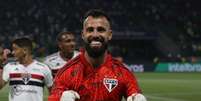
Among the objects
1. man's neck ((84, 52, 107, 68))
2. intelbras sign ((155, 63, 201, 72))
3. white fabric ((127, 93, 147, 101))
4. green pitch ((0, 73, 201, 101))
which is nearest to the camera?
white fabric ((127, 93, 147, 101))

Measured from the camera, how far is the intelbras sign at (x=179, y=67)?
117 ft

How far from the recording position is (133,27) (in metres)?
41.0

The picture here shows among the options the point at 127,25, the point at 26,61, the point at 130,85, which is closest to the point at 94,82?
the point at 130,85

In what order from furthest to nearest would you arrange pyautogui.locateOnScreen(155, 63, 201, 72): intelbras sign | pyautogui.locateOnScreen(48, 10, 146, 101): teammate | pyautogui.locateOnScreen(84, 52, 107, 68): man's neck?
pyautogui.locateOnScreen(155, 63, 201, 72): intelbras sign < pyautogui.locateOnScreen(84, 52, 107, 68): man's neck < pyautogui.locateOnScreen(48, 10, 146, 101): teammate

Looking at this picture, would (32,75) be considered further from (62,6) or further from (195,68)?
(62,6)

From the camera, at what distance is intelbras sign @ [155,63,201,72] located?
117ft

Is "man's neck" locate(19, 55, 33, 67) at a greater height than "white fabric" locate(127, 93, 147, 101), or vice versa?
"man's neck" locate(19, 55, 33, 67)

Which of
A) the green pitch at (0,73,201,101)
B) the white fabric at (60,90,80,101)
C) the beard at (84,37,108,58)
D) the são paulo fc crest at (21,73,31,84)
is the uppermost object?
the beard at (84,37,108,58)

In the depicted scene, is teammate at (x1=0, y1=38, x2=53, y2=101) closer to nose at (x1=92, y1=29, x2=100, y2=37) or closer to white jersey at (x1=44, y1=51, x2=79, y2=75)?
white jersey at (x1=44, y1=51, x2=79, y2=75)

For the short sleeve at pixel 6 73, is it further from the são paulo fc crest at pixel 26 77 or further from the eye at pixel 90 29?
the eye at pixel 90 29

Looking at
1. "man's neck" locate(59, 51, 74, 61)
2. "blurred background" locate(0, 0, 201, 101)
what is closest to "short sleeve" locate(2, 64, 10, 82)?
"man's neck" locate(59, 51, 74, 61)

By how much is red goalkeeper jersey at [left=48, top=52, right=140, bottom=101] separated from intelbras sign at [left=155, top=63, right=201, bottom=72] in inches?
1248

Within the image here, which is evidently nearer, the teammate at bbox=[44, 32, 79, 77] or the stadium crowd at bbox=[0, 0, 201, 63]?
the teammate at bbox=[44, 32, 79, 77]

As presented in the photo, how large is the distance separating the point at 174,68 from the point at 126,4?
10092mm
